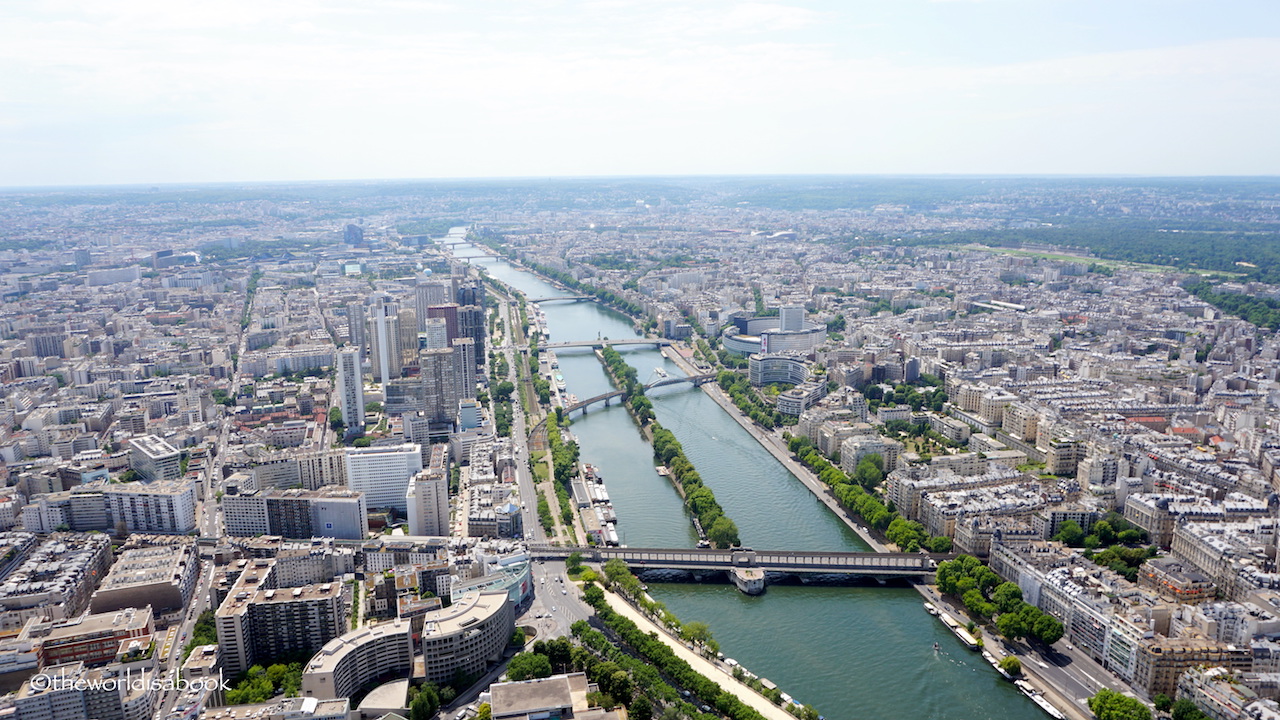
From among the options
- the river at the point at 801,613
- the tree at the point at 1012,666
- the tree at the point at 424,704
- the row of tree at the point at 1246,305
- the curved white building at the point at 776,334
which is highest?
the row of tree at the point at 1246,305

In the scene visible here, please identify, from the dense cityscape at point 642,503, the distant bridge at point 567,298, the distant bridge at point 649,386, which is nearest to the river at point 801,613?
the dense cityscape at point 642,503

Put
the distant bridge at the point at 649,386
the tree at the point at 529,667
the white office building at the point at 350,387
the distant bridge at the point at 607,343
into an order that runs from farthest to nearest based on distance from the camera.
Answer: the distant bridge at the point at 607,343 < the distant bridge at the point at 649,386 < the white office building at the point at 350,387 < the tree at the point at 529,667

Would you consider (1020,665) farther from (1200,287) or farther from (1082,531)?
(1200,287)

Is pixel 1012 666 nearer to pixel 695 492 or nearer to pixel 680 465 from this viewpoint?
pixel 695 492

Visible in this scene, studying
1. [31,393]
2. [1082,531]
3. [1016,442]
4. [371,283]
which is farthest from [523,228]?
[1082,531]

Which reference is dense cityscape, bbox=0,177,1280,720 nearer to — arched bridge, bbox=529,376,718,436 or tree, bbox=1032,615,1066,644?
tree, bbox=1032,615,1066,644

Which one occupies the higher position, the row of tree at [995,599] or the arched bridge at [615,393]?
the row of tree at [995,599]

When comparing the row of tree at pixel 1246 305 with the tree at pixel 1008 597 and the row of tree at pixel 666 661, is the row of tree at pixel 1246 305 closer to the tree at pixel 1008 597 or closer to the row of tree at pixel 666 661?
the tree at pixel 1008 597

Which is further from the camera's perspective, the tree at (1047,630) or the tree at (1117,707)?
the tree at (1047,630)
